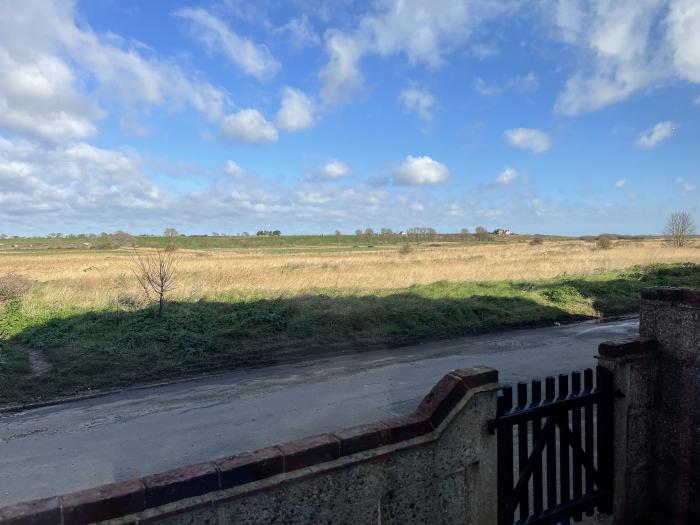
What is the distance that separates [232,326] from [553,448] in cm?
1025

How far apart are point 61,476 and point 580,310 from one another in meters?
15.2

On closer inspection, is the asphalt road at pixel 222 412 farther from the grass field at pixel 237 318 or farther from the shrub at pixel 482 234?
the shrub at pixel 482 234

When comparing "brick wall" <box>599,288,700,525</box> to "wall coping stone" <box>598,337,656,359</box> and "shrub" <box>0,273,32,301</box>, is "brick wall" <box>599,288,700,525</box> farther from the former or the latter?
"shrub" <box>0,273,32,301</box>

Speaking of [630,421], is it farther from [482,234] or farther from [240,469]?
[482,234]

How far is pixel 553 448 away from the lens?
355 cm

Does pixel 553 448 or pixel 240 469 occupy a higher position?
pixel 240 469

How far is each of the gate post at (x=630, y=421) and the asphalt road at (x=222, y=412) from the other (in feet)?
11.2

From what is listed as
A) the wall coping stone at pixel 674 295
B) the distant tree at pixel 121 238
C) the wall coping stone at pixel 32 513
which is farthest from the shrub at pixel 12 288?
the distant tree at pixel 121 238

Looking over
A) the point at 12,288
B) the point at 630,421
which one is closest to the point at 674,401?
the point at 630,421

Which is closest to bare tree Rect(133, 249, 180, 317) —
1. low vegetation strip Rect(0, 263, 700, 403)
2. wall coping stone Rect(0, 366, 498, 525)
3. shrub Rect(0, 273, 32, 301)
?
low vegetation strip Rect(0, 263, 700, 403)

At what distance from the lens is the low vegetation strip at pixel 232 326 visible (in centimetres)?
1000

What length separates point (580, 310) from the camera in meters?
15.9

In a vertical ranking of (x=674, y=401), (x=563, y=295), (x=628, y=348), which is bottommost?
(x=563, y=295)

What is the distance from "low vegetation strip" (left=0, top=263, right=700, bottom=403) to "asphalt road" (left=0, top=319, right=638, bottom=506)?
1.15m
